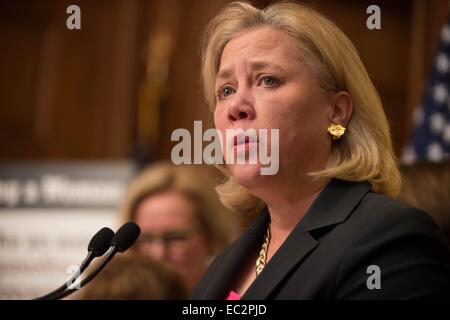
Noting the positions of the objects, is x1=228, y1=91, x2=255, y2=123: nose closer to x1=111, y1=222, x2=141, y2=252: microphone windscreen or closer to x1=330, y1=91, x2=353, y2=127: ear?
x1=330, y1=91, x2=353, y2=127: ear

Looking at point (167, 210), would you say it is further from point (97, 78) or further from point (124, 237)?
point (97, 78)

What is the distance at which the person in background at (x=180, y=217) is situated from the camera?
2182mm

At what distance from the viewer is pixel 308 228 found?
1249 millimetres

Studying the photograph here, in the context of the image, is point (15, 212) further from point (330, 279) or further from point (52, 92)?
point (330, 279)

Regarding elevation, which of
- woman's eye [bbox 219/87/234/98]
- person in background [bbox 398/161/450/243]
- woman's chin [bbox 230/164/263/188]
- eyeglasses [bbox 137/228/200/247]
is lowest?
eyeglasses [bbox 137/228/200/247]

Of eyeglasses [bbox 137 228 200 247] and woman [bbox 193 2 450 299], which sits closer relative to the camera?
woman [bbox 193 2 450 299]

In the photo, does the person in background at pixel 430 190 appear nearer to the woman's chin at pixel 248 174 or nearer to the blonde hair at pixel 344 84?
the blonde hair at pixel 344 84

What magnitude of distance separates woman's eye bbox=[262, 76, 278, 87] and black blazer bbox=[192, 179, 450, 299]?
8.2 inches

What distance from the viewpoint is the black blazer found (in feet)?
3.72

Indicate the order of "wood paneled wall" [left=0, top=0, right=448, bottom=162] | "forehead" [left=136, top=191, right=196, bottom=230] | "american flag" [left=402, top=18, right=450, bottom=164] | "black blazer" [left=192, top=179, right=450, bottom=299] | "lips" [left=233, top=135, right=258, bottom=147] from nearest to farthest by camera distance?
"black blazer" [left=192, top=179, right=450, bottom=299] < "lips" [left=233, top=135, right=258, bottom=147] < "forehead" [left=136, top=191, right=196, bottom=230] < "american flag" [left=402, top=18, right=450, bottom=164] < "wood paneled wall" [left=0, top=0, right=448, bottom=162]

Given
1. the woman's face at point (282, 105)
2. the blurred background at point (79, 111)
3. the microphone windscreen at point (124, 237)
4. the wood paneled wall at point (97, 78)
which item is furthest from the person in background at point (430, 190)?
the microphone windscreen at point (124, 237)

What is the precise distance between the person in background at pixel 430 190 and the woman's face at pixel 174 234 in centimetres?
62

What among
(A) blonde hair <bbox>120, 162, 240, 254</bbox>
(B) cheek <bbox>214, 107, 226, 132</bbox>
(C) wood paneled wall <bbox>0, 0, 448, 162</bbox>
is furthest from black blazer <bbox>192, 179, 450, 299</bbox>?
(C) wood paneled wall <bbox>0, 0, 448, 162</bbox>
